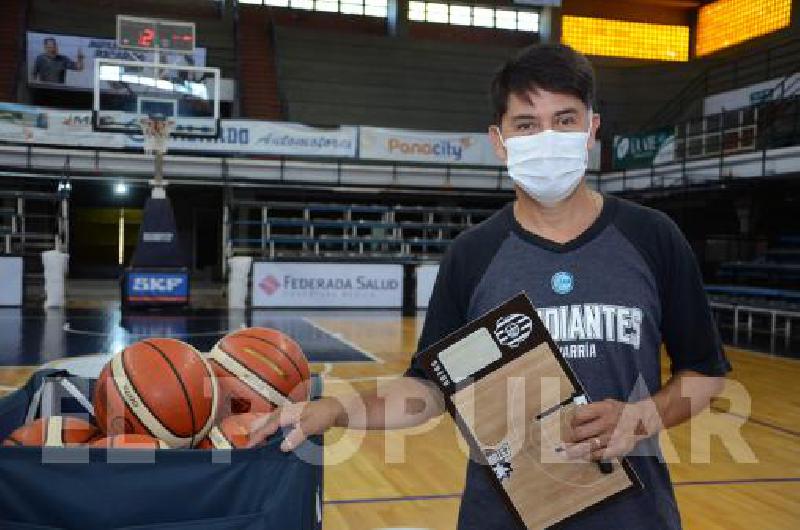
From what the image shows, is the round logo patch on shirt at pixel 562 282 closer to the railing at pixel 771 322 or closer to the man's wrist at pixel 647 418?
the man's wrist at pixel 647 418

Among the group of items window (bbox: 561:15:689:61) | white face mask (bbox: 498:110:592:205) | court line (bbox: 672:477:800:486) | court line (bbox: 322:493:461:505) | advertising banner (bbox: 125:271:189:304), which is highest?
window (bbox: 561:15:689:61)

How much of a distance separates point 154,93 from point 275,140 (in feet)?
8.62

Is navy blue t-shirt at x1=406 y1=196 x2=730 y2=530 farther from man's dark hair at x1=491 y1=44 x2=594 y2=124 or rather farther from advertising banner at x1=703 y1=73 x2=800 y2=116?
advertising banner at x1=703 y1=73 x2=800 y2=116

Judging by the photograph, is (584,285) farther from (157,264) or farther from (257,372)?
(157,264)

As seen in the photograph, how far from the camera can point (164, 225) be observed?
448 inches

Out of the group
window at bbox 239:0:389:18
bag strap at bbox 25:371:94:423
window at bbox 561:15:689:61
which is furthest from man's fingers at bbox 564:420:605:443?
window at bbox 561:15:689:61

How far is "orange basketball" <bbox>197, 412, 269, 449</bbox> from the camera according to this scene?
5.02 ft

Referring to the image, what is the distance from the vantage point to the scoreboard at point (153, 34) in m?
12.6

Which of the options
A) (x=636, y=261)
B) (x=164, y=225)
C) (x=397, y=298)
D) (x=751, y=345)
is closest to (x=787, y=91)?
(x=751, y=345)

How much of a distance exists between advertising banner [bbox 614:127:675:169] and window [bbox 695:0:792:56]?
6956 millimetres

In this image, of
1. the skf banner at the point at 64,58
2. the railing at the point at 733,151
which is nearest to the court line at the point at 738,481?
the railing at the point at 733,151

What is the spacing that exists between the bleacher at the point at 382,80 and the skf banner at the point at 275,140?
10.9 feet

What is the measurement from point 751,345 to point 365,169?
8515 mm

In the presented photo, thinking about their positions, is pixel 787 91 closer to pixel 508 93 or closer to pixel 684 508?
pixel 684 508
